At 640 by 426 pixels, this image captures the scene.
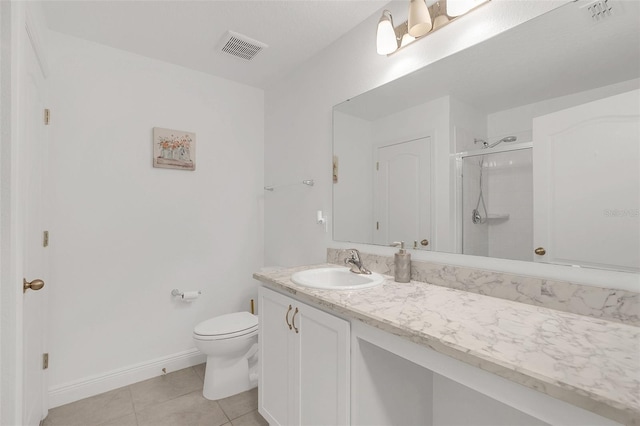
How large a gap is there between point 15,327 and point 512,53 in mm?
2099

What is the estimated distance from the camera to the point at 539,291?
41.1 inches

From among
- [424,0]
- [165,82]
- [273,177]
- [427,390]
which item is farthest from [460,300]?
[165,82]

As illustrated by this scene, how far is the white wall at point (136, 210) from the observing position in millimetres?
1899

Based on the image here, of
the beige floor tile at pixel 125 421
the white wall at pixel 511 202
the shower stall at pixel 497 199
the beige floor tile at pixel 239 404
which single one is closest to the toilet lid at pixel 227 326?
the beige floor tile at pixel 239 404

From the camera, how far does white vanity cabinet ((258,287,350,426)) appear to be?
110 centimetres

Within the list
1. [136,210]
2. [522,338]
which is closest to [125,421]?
[136,210]

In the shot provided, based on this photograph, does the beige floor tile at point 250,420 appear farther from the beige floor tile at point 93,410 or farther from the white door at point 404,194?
the white door at point 404,194

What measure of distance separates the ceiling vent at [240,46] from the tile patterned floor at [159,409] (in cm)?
241

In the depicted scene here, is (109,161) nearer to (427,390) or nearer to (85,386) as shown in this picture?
(85,386)

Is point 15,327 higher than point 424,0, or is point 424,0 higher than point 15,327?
point 424,0

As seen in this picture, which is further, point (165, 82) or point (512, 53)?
point (165, 82)

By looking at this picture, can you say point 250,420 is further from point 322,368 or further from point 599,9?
point 599,9

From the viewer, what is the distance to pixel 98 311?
Result: 2006 millimetres

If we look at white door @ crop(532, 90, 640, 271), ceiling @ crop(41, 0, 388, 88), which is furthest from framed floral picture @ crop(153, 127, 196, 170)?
white door @ crop(532, 90, 640, 271)
